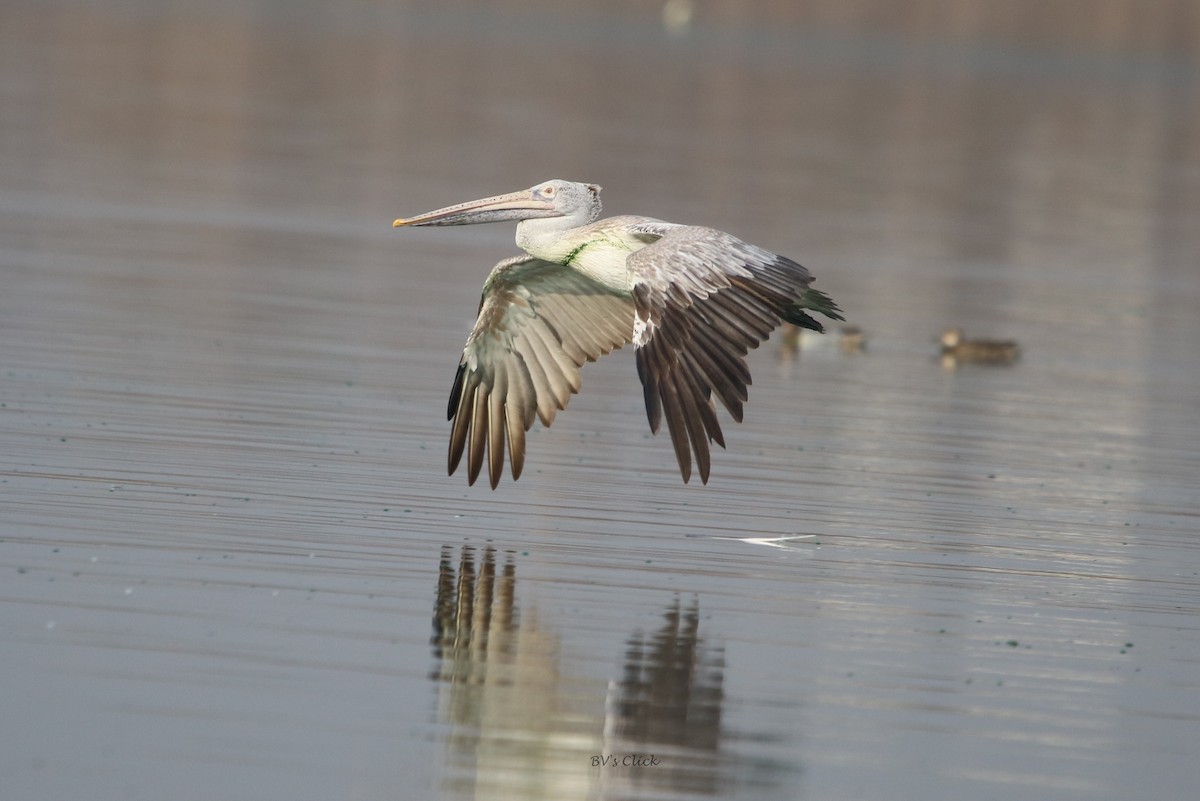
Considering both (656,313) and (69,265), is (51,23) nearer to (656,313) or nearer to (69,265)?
(69,265)

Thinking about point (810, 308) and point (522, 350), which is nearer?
point (810, 308)

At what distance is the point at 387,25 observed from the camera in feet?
265

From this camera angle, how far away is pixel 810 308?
1069 centimetres

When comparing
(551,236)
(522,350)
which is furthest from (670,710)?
(551,236)

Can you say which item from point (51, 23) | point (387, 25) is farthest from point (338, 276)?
point (387, 25)

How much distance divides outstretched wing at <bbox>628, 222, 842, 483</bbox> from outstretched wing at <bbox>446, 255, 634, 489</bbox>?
83 cm

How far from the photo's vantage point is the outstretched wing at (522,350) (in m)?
10.6

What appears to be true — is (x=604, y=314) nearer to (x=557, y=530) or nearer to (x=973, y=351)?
(x=557, y=530)

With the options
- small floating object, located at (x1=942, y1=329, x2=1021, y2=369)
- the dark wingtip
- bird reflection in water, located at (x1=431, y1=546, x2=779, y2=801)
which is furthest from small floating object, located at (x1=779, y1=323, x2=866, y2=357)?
bird reflection in water, located at (x1=431, y1=546, x2=779, y2=801)

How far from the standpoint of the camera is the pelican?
30.6ft

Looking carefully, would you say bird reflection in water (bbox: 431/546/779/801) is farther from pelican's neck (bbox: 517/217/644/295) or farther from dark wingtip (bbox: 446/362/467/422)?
pelican's neck (bbox: 517/217/644/295)

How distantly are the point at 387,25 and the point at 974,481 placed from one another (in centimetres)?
7057

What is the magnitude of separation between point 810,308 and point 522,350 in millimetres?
1400

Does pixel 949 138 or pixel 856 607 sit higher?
pixel 949 138
